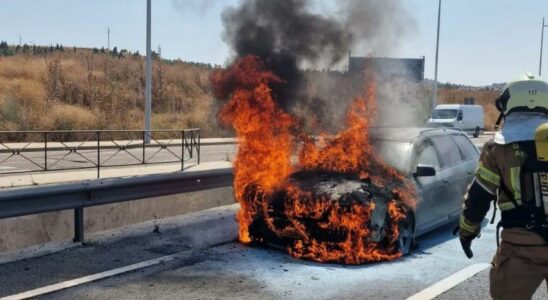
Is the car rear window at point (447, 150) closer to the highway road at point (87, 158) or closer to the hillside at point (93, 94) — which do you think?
the highway road at point (87, 158)

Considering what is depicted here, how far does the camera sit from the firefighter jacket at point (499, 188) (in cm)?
322

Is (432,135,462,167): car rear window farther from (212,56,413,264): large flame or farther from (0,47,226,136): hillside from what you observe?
(0,47,226,136): hillside

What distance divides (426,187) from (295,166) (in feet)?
5.29

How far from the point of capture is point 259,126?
7.70 meters

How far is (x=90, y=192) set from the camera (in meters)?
6.44

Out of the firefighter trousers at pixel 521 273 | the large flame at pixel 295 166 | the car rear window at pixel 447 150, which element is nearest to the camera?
the firefighter trousers at pixel 521 273

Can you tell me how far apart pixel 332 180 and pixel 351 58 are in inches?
161

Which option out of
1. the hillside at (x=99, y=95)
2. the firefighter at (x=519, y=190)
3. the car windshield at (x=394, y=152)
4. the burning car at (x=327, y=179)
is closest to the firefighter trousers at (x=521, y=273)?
the firefighter at (x=519, y=190)

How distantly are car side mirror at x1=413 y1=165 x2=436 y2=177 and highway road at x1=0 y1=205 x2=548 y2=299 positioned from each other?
2.88 ft

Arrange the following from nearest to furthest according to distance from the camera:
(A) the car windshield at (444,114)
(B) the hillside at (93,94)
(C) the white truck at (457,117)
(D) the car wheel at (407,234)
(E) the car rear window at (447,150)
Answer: (D) the car wheel at (407,234)
(E) the car rear window at (447,150)
(B) the hillside at (93,94)
(C) the white truck at (457,117)
(A) the car windshield at (444,114)

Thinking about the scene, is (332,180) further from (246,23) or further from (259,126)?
(246,23)

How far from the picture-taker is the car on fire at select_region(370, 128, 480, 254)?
679 cm

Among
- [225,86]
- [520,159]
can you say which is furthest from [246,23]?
[520,159]

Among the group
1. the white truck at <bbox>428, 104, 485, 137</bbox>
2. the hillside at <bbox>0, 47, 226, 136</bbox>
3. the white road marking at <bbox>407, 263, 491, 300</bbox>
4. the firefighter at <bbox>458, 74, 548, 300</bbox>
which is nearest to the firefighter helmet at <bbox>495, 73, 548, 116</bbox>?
the firefighter at <bbox>458, 74, 548, 300</bbox>
